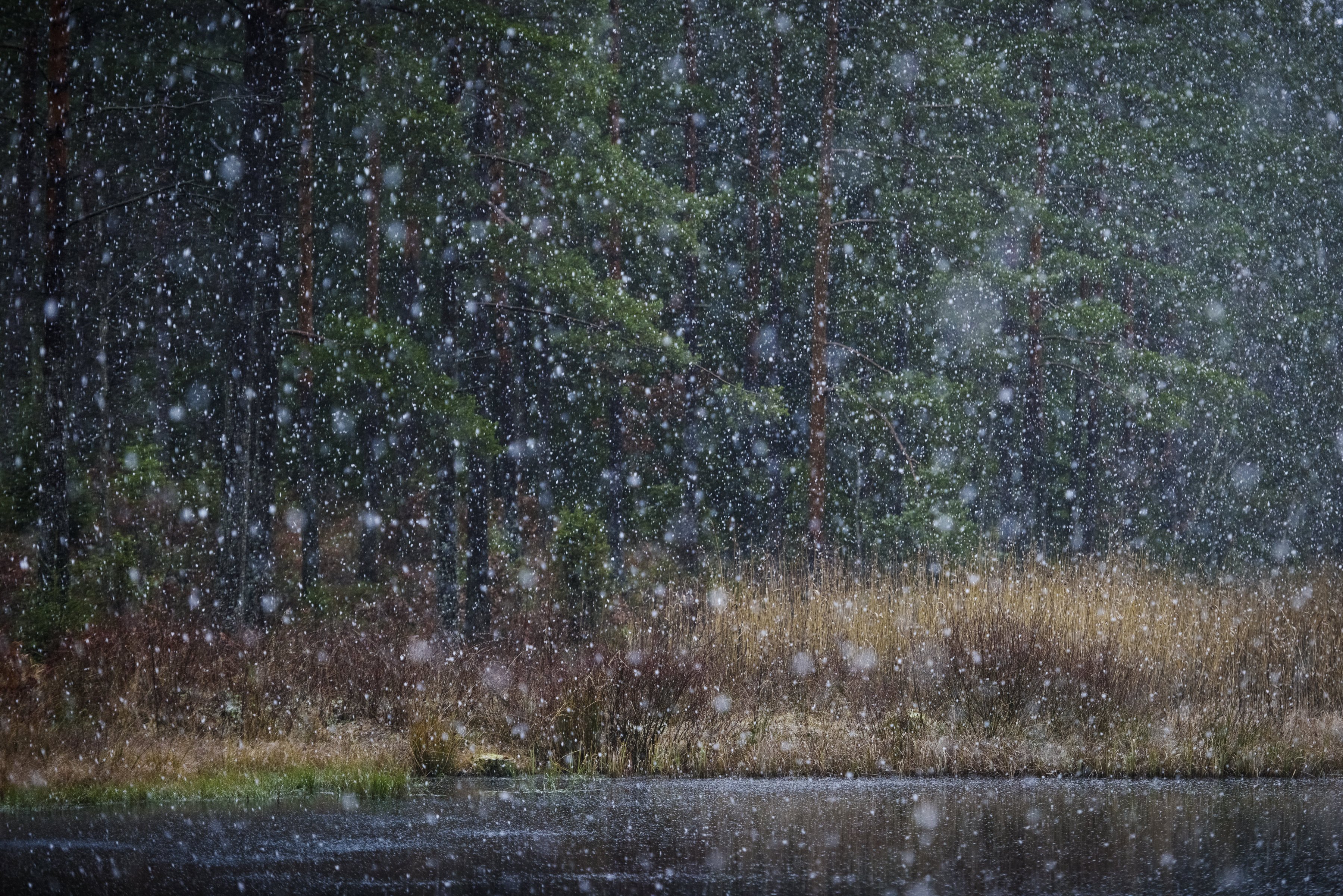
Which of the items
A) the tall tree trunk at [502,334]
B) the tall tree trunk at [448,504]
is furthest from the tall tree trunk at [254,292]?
the tall tree trunk at [502,334]

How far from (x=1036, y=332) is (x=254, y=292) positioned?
1579 cm

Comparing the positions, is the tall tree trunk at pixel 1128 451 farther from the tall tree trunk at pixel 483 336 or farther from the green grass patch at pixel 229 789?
the green grass patch at pixel 229 789

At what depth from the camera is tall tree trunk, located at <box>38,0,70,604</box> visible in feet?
51.3

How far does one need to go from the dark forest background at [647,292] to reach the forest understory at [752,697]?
12.7 ft

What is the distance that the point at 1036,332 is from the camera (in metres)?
25.4

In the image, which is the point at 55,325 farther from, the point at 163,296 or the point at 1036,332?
the point at 1036,332

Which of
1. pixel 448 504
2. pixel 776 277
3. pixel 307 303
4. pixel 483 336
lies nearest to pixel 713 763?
pixel 448 504

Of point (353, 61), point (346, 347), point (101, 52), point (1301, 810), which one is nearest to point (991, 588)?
point (1301, 810)

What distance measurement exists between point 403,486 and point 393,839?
686 inches

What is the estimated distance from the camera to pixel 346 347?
17.1 metres

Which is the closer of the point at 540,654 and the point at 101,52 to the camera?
the point at 540,654

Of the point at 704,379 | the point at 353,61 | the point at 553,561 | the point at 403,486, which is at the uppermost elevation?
the point at 353,61

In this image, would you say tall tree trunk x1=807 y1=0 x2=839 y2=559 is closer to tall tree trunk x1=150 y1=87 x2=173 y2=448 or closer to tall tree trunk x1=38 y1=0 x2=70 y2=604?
tall tree trunk x1=38 y1=0 x2=70 y2=604

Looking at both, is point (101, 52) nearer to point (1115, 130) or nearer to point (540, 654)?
point (540, 654)
